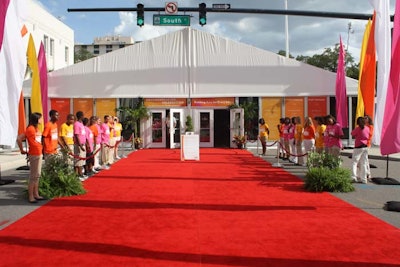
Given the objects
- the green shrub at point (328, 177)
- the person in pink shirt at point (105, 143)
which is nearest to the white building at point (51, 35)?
the person in pink shirt at point (105, 143)

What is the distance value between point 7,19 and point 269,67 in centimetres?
1955

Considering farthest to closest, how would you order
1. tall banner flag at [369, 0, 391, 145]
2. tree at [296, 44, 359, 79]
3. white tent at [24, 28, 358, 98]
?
1. tree at [296, 44, 359, 79]
2. white tent at [24, 28, 358, 98]
3. tall banner flag at [369, 0, 391, 145]

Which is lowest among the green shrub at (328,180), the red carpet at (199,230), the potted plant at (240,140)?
the red carpet at (199,230)

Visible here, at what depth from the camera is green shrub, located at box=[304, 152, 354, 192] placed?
9.80 m

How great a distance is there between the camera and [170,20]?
16.3 meters

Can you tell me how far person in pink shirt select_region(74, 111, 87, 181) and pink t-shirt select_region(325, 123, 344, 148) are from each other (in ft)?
23.5

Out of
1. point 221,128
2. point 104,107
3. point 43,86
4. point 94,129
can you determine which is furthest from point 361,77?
point 104,107

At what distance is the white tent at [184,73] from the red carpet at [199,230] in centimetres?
1554

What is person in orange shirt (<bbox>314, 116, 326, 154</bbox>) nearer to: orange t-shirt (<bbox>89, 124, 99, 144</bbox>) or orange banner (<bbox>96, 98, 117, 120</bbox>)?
orange t-shirt (<bbox>89, 124, 99, 144</bbox>)

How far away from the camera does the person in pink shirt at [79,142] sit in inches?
439

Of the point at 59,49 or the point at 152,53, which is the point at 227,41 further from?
the point at 59,49

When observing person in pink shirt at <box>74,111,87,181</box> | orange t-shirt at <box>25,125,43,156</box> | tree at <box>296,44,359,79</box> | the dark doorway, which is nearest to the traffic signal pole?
person in pink shirt at <box>74,111,87,181</box>

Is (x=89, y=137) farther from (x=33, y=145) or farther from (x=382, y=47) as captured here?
(x=382, y=47)

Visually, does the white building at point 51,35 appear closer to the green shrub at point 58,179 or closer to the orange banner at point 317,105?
the orange banner at point 317,105
